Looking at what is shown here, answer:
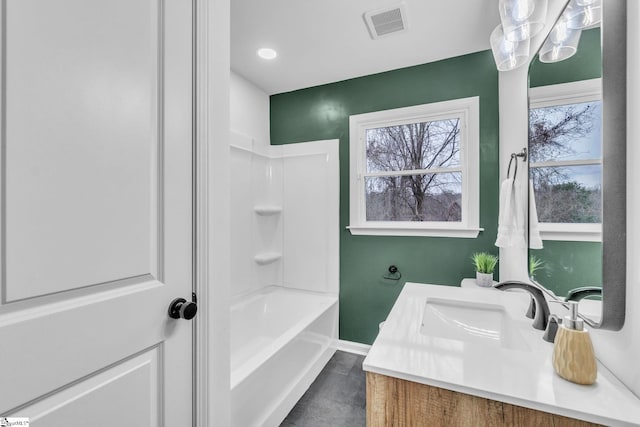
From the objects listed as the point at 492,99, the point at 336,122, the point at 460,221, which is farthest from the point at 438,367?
the point at 336,122

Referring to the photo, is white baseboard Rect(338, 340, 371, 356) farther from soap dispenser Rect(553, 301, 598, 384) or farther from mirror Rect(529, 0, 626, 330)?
soap dispenser Rect(553, 301, 598, 384)

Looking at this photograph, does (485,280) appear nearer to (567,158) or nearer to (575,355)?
(567,158)

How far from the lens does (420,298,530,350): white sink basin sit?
121 cm

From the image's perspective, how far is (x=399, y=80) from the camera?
245cm

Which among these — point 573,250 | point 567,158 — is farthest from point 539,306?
point 567,158

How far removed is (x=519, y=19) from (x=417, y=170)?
1338 millimetres

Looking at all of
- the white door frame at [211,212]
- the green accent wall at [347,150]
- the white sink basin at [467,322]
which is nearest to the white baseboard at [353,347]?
the green accent wall at [347,150]

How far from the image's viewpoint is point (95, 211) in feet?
2.26

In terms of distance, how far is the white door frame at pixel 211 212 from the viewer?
37.2 inches

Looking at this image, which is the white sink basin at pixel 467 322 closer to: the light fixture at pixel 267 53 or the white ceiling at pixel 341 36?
the white ceiling at pixel 341 36

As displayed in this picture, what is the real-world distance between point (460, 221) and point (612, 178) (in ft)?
5.09

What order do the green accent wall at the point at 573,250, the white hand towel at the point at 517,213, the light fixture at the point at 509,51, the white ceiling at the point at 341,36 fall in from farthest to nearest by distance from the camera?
the white ceiling at the point at 341,36
the white hand towel at the point at 517,213
the light fixture at the point at 509,51
the green accent wall at the point at 573,250

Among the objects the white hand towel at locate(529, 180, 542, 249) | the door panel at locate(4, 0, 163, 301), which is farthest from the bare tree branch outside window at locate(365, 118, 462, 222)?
the door panel at locate(4, 0, 163, 301)

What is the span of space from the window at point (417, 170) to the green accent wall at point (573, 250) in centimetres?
95
